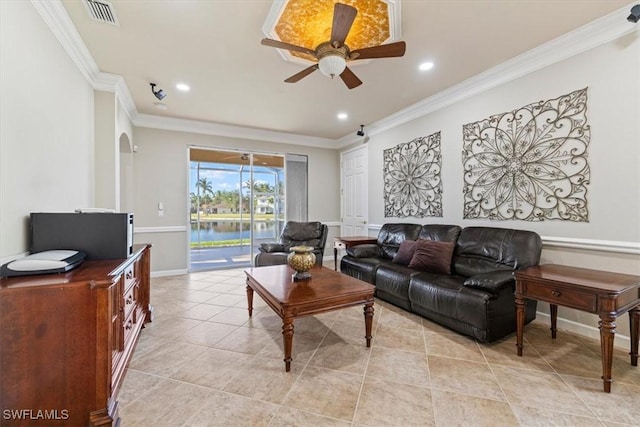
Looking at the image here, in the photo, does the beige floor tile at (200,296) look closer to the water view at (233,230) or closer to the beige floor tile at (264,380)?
the beige floor tile at (264,380)

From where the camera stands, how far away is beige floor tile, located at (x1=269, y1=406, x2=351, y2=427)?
145 cm

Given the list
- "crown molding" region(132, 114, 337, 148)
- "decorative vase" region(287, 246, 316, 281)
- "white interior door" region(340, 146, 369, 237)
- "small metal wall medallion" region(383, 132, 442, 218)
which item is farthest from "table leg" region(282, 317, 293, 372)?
"crown molding" region(132, 114, 337, 148)

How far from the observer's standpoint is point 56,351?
1297 mm

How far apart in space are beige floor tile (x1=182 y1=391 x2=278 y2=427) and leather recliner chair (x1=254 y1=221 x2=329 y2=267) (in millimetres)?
2618

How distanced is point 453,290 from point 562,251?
3.95 ft

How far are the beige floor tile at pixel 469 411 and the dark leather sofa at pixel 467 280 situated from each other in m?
0.75

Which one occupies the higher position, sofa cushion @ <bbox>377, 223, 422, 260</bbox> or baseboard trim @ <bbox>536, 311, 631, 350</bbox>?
sofa cushion @ <bbox>377, 223, 422, 260</bbox>

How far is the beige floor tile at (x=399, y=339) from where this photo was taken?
2.27m

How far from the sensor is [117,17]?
224 cm

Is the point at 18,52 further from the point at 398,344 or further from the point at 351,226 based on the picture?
the point at 351,226

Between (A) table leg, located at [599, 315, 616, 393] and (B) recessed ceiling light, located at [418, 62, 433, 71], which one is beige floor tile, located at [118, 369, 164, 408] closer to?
(A) table leg, located at [599, 315, 616, 393]

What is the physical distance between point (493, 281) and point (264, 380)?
1977 mm

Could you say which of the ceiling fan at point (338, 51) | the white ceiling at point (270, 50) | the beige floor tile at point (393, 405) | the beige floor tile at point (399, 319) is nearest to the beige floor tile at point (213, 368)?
the beige floor tile at point (393, 405)

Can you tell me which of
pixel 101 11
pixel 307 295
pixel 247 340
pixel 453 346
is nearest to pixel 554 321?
pixel 453 346
